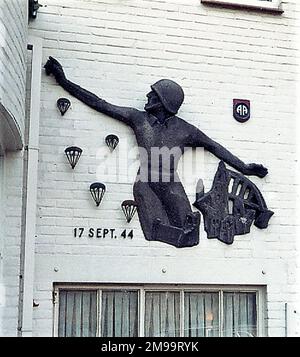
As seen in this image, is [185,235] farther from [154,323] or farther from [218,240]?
[154,323]

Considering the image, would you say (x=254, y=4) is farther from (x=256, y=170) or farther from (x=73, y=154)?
(x=73, y=154)

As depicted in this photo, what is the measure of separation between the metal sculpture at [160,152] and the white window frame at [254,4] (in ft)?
3.21

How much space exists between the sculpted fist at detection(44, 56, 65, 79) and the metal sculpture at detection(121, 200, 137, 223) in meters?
1.28

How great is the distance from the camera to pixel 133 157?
7586 millimetres

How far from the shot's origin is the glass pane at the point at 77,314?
7.31 metres

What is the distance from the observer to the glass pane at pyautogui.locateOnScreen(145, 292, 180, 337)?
7488 millimetres

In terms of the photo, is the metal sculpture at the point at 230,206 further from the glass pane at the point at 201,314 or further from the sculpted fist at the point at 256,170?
the glass pane at the point at 201,314

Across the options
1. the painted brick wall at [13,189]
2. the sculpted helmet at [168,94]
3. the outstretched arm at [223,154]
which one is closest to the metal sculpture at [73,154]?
the painted brick wall at [13,189]

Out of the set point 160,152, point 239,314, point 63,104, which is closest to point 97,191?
point 160,152

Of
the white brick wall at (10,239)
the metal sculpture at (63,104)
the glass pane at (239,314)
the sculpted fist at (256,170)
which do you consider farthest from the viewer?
the sculpted fist at (256,170)

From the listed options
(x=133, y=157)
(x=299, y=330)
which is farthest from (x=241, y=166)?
(x=299, y=330)

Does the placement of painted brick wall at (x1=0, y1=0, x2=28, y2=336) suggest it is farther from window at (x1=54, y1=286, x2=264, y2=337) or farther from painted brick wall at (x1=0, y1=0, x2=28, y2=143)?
window at (x1=54, y1=286, x2=264, y2=337)

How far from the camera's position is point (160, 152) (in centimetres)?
761

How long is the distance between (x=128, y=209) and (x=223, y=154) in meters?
1.08
